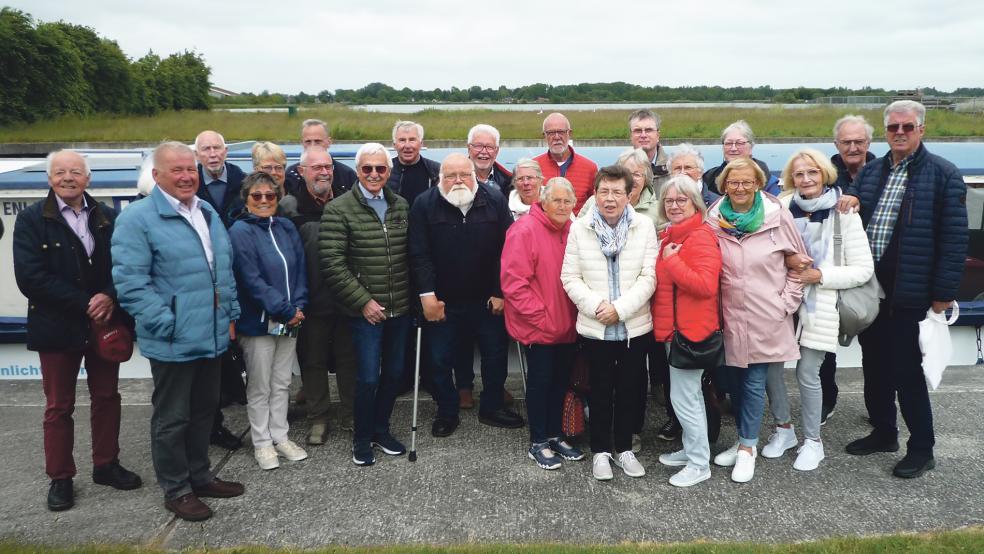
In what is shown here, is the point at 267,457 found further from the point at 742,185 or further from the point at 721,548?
the point at 742,185

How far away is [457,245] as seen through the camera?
445cm

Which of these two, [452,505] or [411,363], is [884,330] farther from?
[411,363]

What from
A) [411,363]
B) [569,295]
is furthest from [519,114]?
[569,295]

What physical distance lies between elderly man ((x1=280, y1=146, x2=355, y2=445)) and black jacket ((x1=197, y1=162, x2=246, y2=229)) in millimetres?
319

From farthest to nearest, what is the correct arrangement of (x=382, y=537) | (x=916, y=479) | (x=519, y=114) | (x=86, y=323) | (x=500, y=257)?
(x=519, y=114) → (x=500, y=257) → (x=916, y=479) → (x=86, y=323) → (x=382, y=537)

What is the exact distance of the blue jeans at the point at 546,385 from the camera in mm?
4237

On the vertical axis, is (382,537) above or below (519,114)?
below

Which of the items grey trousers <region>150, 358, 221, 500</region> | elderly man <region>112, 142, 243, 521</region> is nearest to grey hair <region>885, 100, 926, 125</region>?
elderly man <region>112, 142, 243, 521</region>

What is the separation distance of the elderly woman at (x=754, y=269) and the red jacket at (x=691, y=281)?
132 mm

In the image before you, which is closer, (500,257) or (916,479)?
(916,479)

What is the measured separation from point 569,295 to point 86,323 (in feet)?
9.04

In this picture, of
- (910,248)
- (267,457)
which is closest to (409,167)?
(267,457)

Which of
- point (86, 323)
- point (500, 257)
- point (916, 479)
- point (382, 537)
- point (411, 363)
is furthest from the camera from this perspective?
point (411, 363)

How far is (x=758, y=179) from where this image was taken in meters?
3.86
